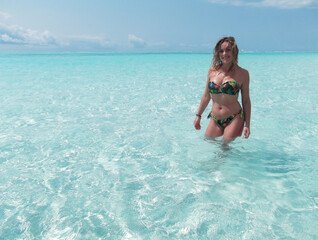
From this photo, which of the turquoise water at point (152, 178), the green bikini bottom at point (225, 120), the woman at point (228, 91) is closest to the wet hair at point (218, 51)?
the woman at point (228, 91)

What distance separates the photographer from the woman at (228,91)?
306 cm

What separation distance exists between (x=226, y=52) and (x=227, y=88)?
431 mm

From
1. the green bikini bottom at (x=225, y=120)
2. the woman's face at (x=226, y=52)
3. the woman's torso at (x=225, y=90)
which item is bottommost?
the green bikini bottom at (x=225, y=120)

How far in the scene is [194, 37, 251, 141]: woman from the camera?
306 cm

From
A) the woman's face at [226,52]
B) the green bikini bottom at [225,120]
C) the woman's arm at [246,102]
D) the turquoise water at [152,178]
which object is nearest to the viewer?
the turquoise water at [152,178]

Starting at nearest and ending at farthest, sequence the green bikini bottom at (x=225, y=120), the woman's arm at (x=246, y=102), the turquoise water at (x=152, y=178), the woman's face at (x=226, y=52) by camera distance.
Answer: the turquoise water at (x=152, y=178)
the woman's face at (x=226, y=52)
the woman's arm at (x=246, y=102)
the green bikini bottom at (x=225, y=120)

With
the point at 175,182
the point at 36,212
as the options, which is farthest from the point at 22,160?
the point at 175,182

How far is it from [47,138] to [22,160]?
0.92 meters

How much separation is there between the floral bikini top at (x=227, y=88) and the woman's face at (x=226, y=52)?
271mm

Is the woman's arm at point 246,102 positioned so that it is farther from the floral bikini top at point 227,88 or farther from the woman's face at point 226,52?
the woman's face at point 226,52

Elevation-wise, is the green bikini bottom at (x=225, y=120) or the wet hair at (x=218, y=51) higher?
the wet hair at (x=218, y=51)

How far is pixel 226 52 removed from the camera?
302cm

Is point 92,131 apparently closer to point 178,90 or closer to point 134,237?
point 134,237

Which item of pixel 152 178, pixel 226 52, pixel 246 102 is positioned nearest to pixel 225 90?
pixel 246 102
